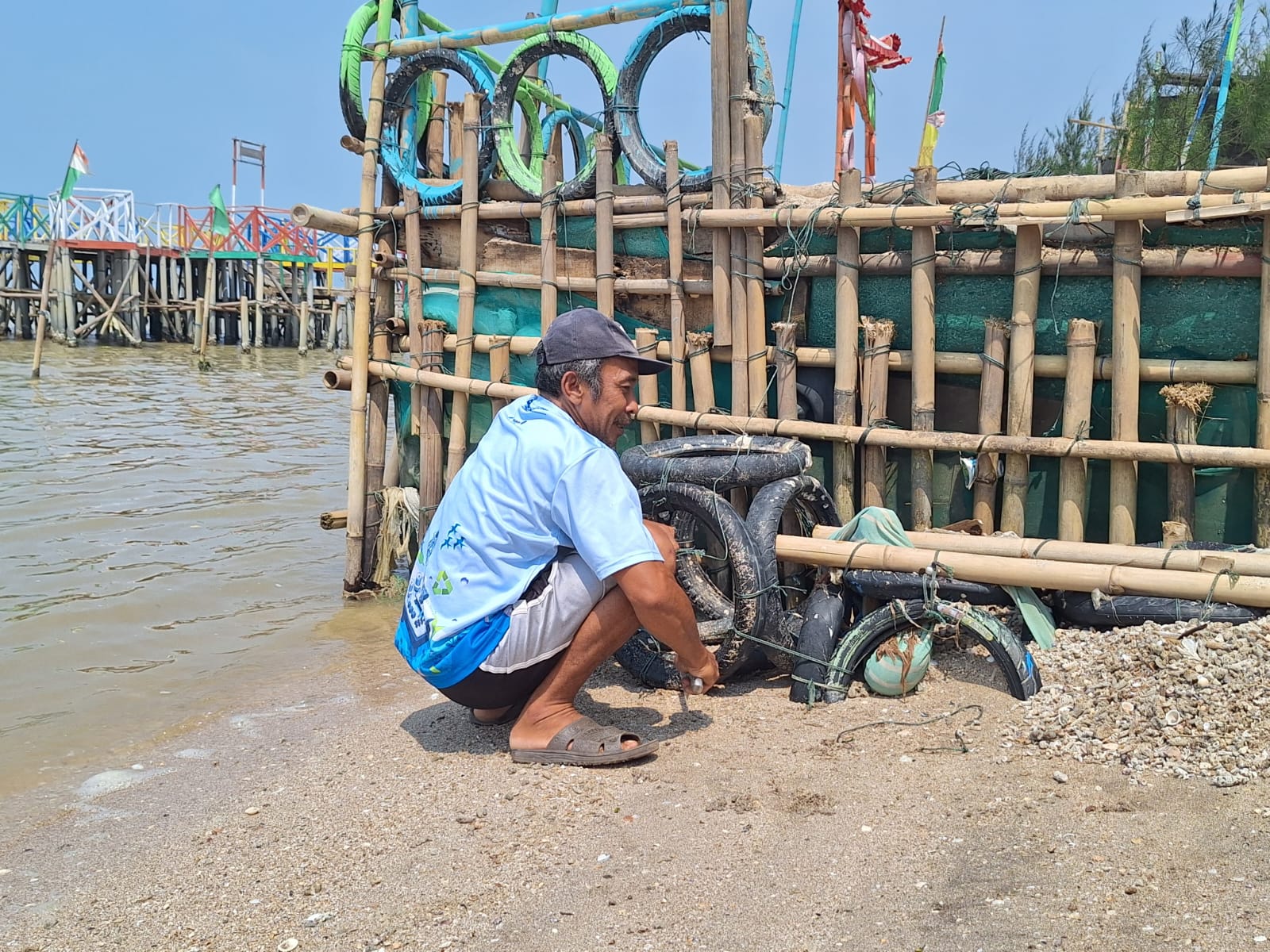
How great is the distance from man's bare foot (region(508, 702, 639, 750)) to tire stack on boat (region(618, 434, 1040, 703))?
863mm

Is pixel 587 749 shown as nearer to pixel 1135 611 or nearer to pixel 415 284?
pixel 1135 611

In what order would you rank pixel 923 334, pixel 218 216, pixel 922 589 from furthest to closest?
pixel 218 216 < pixel 923 334 < pixel 922 589

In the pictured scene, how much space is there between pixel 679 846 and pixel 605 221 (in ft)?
12.3

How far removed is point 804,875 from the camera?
9.61ft

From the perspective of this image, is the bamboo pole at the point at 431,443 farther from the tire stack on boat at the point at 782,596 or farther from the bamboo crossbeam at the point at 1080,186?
the bamboo crossbeam at the point at 1080,186

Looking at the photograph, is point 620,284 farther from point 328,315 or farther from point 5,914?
point 328,315

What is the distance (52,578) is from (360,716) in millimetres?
4330

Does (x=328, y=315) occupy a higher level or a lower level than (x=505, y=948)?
higher

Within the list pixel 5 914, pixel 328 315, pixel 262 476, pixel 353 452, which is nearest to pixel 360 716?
pixel 5 914

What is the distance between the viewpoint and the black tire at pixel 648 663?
15.1 feet

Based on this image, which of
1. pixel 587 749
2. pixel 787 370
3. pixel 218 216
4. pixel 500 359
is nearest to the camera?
pixel 587 749

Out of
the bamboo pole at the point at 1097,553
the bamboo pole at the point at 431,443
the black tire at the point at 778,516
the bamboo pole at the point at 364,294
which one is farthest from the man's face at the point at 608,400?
the bamboo pole at the point at 364,294

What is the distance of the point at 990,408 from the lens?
4.97 m

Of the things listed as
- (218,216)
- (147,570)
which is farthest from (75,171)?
(147,570)
